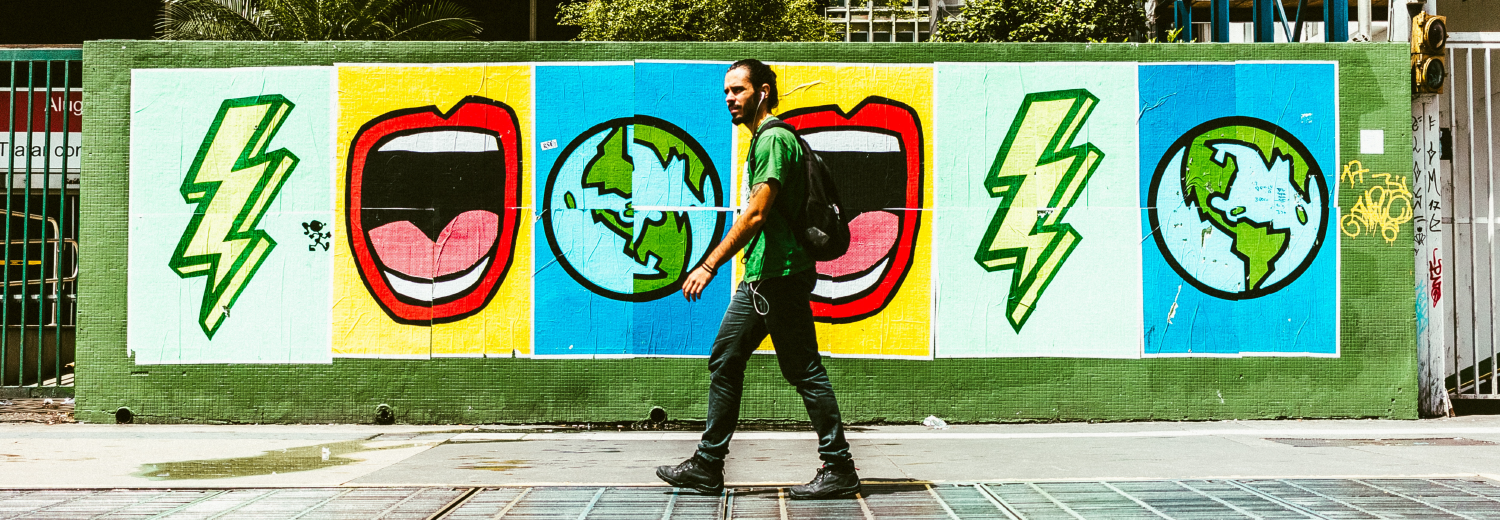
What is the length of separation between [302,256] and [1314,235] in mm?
5973

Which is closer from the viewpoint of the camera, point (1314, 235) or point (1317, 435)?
point (1317, 435)

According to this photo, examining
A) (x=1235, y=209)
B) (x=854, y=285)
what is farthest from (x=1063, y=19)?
(x=854, y=285)

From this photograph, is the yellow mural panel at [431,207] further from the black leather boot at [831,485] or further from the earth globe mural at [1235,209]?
the earth globe mural at [1235,209]

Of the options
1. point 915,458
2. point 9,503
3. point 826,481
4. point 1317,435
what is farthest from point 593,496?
point 1317,435

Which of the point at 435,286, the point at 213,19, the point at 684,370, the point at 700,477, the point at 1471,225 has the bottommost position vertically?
the point at 700,477

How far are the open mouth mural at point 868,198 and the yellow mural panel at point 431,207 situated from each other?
5.64ft

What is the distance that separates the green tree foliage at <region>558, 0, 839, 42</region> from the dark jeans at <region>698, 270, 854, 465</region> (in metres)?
20.6

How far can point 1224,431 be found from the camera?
6043 mm

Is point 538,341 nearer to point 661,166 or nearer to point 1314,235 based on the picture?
point 661,166

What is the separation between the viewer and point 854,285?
A: 640cm

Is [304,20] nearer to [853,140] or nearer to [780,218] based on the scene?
[853,140]

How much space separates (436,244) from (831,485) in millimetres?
3309

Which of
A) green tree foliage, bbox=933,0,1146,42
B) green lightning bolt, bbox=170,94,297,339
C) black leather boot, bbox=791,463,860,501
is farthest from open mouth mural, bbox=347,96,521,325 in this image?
green tree foliage, bbox=933,0,1146,42

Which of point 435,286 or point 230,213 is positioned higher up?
point 230,213
